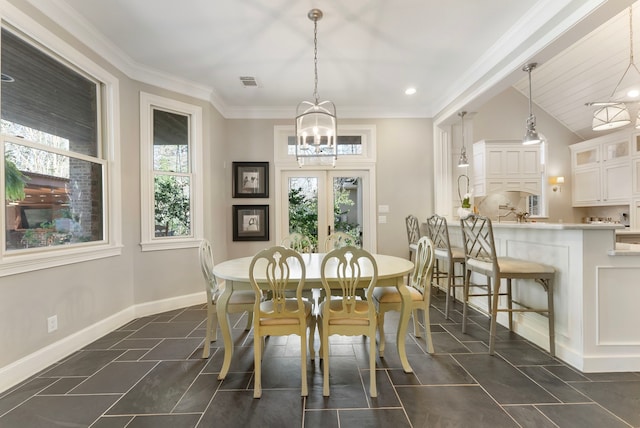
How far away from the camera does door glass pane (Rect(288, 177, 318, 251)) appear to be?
466 centimetres

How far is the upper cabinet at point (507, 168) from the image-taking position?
542cm

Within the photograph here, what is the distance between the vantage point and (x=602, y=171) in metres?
5.12

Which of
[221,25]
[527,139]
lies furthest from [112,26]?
[527,139]

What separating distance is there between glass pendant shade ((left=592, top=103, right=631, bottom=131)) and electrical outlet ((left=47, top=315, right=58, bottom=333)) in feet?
18.5

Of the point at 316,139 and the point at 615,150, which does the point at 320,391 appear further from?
the point at 615,150

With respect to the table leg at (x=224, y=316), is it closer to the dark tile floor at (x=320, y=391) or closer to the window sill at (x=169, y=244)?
the dark tile floor at (x=320, y=391)

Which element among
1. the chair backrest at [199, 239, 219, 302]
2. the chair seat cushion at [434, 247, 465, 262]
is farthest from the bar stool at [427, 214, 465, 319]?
the chair backrest at [199, 239, 219, 302]

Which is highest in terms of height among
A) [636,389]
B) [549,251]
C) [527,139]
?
[527,139]

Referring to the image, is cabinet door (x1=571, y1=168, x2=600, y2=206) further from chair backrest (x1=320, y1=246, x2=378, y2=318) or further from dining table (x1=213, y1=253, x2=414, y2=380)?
chair backrest (x1=320, y1=246, x2=378, y2=318)

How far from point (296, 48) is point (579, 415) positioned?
3529 millimetres

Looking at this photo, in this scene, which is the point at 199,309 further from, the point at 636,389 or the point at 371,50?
the point at 636,389

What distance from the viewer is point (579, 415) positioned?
165cm

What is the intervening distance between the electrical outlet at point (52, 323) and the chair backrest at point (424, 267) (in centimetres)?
296

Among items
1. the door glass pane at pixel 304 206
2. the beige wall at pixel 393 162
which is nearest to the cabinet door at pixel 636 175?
the beige wall at pixel 393 162
